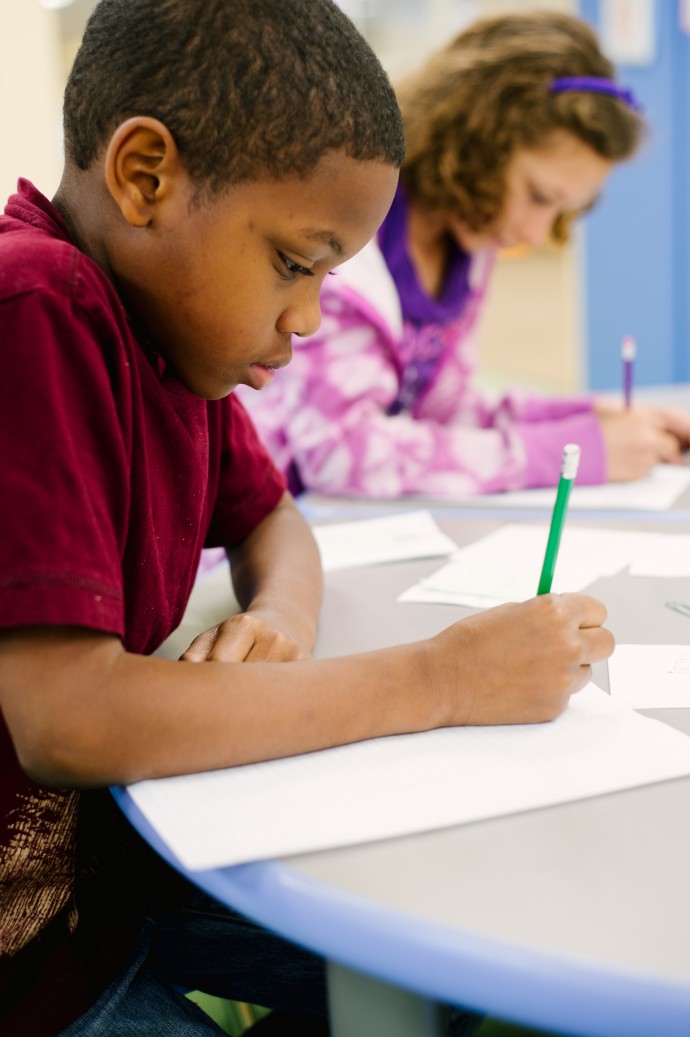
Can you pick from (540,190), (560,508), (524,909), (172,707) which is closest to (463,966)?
(524,909)

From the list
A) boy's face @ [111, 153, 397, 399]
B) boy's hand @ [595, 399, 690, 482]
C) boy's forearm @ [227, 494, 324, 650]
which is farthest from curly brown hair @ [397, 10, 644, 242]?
boy's face @ [111, 153, 397, 399]

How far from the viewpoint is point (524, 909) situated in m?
0.44

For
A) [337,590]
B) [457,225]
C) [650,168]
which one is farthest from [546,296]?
[337,590]

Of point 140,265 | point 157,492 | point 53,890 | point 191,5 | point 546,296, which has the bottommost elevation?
point 546,296

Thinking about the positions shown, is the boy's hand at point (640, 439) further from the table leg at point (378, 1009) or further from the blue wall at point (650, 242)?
the blue wall at point (650, 242)

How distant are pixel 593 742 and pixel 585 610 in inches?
3.6

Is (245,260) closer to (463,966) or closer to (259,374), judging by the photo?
(259,374)

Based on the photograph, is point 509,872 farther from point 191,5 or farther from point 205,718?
point 191,5

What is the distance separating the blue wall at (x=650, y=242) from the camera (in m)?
3.55

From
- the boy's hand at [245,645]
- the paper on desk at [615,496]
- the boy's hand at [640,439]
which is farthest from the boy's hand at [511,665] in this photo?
the boy's hand at [640,439]

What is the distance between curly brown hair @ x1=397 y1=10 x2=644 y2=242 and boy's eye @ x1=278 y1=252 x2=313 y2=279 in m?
0.90

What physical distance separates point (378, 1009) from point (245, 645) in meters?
0.25

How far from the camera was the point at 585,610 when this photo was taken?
2.14 ft

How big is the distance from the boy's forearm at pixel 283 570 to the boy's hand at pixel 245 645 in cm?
5
